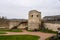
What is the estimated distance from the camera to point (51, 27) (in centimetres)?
4038

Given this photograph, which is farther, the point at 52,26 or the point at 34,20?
the point at 34,20

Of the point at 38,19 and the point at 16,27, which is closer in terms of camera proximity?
the point at 38,19

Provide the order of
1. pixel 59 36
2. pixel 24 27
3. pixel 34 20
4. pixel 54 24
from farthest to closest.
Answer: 1. pixel 24 27
2. pixel 34 20
3. pixel 54 24
4. pixel 59 36

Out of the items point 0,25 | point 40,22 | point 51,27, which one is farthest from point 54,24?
point 0,25

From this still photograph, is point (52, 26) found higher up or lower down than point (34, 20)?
lower down

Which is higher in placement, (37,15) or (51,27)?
(37,15)

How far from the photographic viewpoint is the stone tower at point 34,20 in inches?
1655

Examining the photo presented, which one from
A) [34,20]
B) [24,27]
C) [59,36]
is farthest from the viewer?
[24,27]

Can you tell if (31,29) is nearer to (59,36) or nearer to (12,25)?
(12,25)

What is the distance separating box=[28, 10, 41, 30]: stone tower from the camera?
42.0 metres

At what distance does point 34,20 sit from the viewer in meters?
42.4

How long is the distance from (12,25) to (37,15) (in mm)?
8530

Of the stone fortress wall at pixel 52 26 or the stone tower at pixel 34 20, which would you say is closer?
the stone fortress wall at pixel 52 26

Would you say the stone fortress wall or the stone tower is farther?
the stone tower
